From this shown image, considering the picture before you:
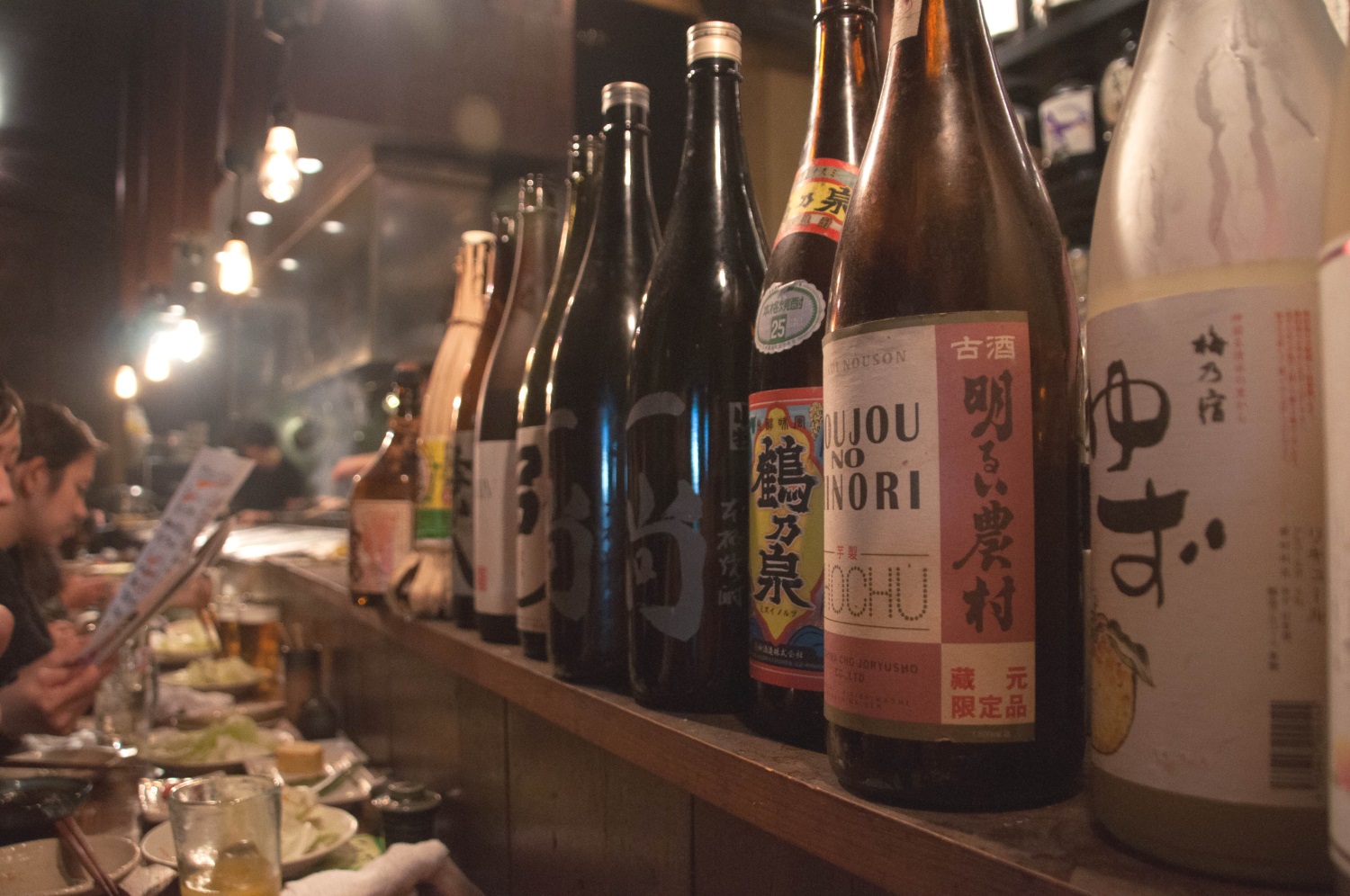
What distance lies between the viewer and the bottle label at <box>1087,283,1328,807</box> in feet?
1.01

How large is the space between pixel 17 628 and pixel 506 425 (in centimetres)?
164

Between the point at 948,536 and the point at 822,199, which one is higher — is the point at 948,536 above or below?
below

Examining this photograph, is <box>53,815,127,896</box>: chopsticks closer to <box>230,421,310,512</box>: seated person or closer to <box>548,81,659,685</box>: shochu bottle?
<box>548,81,659,685</box>: shochu bottle

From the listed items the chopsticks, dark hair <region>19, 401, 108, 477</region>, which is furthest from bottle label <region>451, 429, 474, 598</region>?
dark hair <region>19, 401, 108, 477</region>

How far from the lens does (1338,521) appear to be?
0.86 ft

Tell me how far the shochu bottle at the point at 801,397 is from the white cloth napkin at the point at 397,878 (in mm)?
646

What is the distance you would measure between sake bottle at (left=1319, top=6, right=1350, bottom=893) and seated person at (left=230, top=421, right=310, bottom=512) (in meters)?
6.64

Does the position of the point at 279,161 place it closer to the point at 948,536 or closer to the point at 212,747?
the point at 212,747

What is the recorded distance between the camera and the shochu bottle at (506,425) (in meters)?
0.89

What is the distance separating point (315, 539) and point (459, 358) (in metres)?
2.16

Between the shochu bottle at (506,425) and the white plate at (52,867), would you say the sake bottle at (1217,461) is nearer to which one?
the shochu bottle at (506,425)

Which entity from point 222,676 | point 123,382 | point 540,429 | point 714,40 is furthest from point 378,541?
point 123,382

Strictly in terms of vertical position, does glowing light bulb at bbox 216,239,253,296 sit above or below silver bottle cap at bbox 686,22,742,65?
above

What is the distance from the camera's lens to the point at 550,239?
3.66 feet
